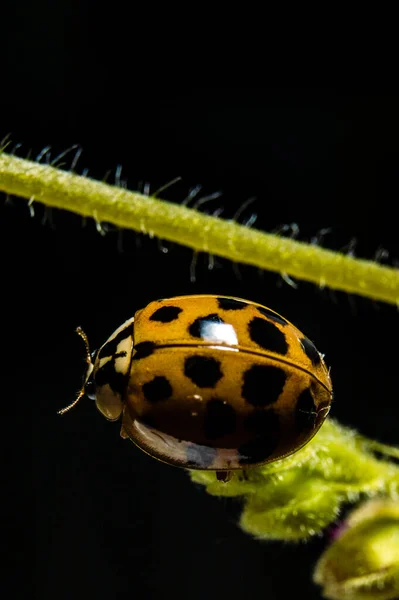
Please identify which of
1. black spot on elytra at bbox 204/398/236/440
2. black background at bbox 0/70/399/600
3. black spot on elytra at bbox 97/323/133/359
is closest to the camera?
black spot on elytra at bbox 204/398/236/440

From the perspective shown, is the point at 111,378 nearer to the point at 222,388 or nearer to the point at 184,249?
the point at 222,388

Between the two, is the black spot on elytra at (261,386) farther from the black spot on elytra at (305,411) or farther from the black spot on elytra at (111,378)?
the black spot on elytra at (111,378)

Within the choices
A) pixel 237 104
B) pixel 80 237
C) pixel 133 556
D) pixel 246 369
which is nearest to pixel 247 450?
pixel 246 369

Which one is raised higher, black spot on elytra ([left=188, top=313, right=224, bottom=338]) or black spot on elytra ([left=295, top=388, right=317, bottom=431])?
black spot on elytra ([left=188, top=313, right=224, bottom=338])

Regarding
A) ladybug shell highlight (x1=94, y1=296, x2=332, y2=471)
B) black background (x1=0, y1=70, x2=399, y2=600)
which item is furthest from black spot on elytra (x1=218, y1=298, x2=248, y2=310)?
black background (x1=0, y1=70, x2=399, y2=600)

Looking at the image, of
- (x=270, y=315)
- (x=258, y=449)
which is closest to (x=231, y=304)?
(x=270, y=315)

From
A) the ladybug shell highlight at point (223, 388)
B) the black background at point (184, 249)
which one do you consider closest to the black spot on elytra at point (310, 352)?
the ladybug shell highlight at point (223, 388)

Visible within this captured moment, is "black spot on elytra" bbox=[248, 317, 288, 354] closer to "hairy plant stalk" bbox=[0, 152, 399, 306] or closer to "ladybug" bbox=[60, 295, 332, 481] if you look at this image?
"ladybug" bbox=[60, 295, 332, 481]
